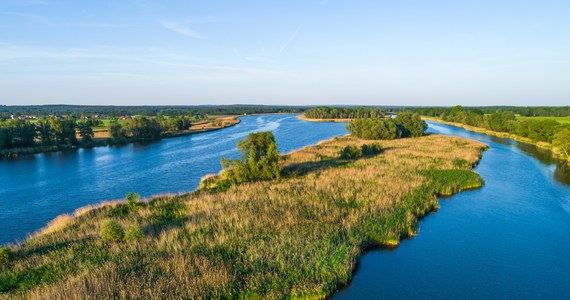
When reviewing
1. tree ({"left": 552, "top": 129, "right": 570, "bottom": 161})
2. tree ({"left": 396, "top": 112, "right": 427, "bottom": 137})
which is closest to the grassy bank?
tree ({"left": 552, "top": 129, "right": 570, "bottom": 161})

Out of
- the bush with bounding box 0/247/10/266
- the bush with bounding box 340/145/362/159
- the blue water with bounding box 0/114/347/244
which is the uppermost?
the bush with bounding box 340/145/362/159

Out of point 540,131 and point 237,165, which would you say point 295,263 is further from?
point 540,131

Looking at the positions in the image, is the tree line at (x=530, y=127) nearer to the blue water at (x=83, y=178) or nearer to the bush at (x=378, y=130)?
the bush at (x=378, y=130)

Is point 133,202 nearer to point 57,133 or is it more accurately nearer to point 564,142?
point 57,133

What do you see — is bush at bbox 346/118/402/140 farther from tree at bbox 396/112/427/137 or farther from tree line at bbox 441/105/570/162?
tree line at bbox 441/105/570/162

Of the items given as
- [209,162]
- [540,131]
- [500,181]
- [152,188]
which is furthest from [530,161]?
[152,188]

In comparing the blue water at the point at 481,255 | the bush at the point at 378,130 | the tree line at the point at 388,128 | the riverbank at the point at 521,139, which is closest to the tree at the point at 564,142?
the riverbank at the point at 521,139
